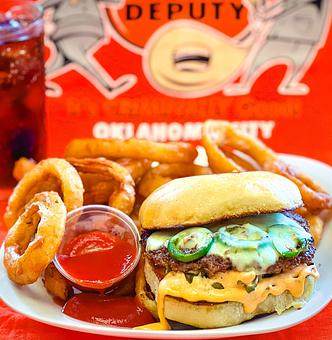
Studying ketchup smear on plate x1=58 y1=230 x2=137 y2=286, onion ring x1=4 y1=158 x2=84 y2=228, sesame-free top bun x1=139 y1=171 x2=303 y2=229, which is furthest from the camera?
onion ring x1=4 y1=158 x2=84 y2=228

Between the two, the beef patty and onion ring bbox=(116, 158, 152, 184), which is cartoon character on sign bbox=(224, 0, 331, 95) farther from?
the beef patty

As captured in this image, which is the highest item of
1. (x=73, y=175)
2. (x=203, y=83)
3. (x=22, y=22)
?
(x=22, y=22)

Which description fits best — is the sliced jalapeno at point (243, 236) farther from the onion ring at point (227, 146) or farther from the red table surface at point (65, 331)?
the onion ring at point (227, 146)

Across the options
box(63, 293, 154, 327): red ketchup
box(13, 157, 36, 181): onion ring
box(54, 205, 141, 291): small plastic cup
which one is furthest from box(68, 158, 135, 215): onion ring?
box(63, 293, 154, 327): red ketchup

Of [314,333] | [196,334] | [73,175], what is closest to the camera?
[196,334]

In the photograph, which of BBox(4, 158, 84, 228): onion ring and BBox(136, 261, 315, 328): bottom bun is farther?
BBox(4, 158, 84, 228): onion ring

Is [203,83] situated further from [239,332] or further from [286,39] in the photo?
[239,332]

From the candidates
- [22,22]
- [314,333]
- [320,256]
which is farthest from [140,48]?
[314,333]
